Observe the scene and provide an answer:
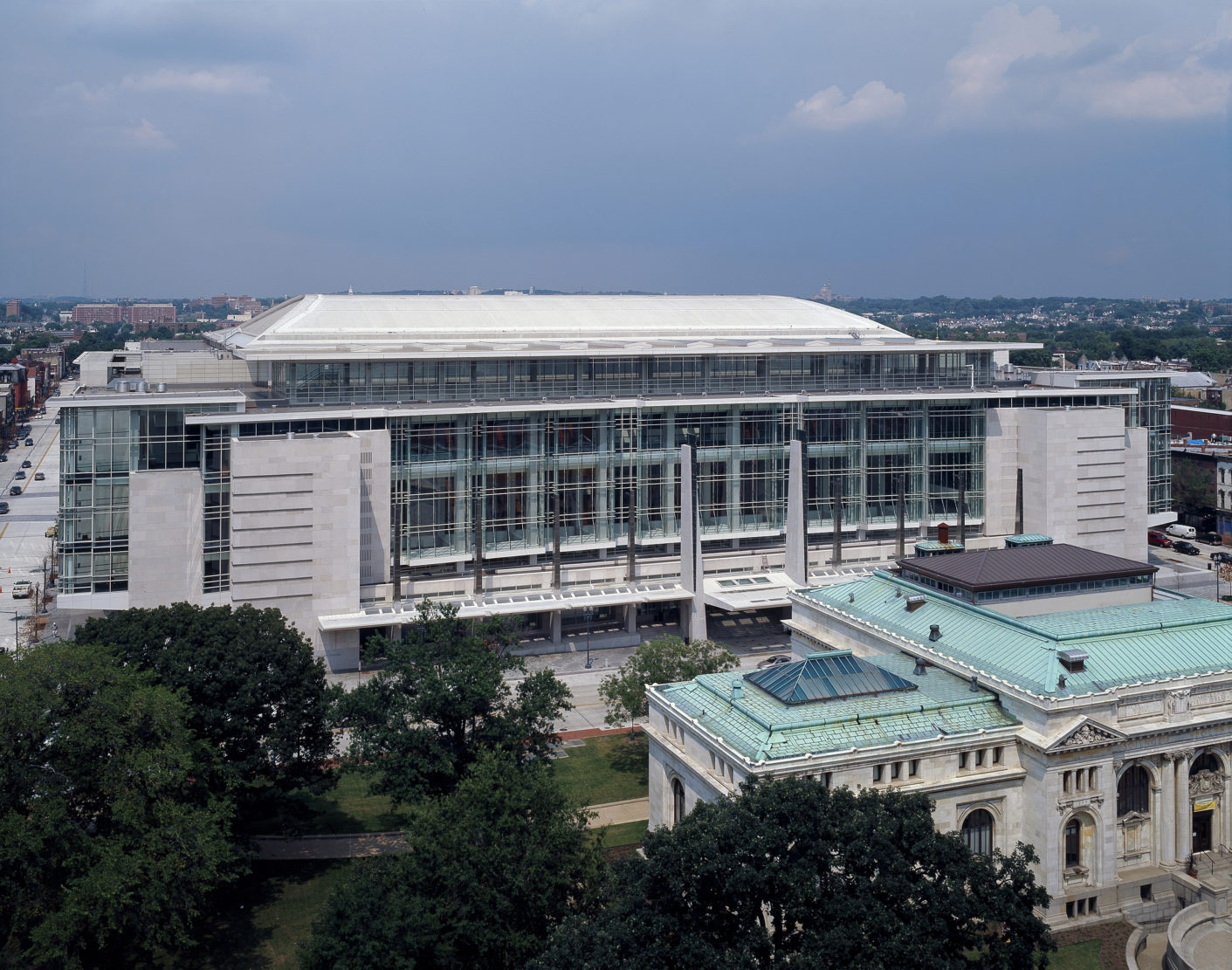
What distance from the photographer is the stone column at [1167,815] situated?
53875 millimetres

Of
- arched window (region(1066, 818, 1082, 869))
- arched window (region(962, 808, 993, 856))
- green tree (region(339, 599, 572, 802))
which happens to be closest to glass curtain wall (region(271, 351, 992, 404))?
green tree (region(339, 599, 572, 802))

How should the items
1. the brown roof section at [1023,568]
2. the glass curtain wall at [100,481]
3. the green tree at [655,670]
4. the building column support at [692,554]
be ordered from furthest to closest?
1. the building column support at [692,554]
2. the glass curtain wall at [100,481]
3. the green tree at [655,670]
4. the brown roof section at [1023,568]

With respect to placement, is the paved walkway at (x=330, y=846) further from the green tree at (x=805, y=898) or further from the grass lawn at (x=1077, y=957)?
the grass lawn at (x=1077, y=957)

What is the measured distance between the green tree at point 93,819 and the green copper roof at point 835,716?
Answer: 23.0 metres

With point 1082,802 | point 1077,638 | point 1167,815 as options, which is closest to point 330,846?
point 1082,802

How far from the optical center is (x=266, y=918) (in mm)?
52750

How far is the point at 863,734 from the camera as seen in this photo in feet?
168

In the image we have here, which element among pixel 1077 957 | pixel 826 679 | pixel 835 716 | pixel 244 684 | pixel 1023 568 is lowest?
pixel 1077 957

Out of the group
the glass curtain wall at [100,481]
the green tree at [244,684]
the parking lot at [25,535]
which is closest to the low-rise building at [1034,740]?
the green tree at [244,684]

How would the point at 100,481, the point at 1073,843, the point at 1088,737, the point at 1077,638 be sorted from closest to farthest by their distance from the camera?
the point at 1088,737, the point at 1073,843, the point at 1077,638, the point at 100,481

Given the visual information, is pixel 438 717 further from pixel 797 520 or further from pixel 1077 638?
pixel 797 520

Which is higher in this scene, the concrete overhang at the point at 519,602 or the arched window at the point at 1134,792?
the concrete overhang at the point at 519,602

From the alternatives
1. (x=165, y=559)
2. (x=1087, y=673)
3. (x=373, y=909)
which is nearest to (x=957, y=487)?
(x=1087, y=673)

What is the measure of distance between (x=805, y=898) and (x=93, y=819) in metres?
29.4
